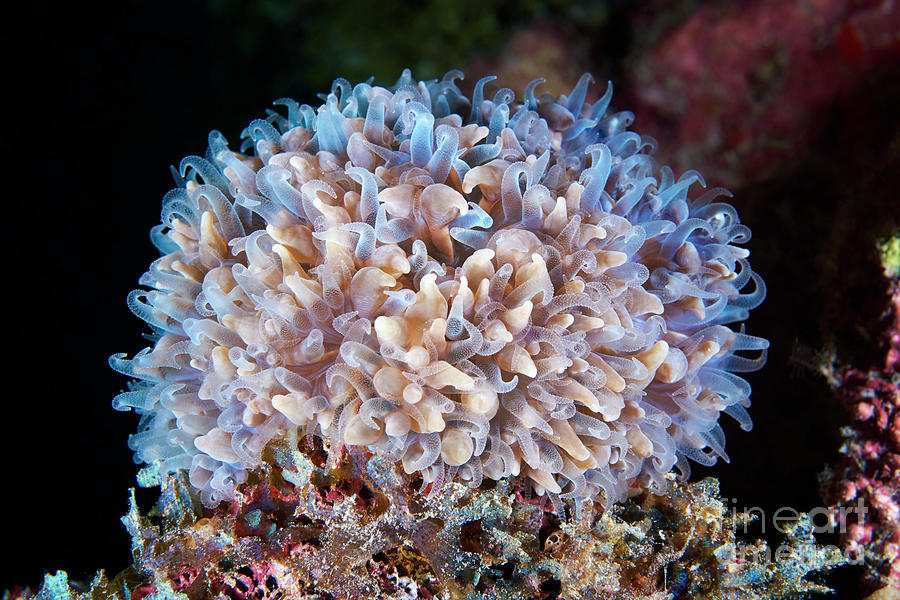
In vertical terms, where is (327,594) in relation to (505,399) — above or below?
below

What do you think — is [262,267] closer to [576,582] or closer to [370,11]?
[576,582]

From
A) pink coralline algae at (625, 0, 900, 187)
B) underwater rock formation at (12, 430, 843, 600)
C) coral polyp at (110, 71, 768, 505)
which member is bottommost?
underwater rock formation at (12, 430, 843, 600)

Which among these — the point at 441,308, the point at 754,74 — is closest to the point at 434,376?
the point at 441,308

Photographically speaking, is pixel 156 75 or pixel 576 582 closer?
pixel 576 582

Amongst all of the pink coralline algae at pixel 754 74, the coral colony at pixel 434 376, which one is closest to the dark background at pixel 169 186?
the pink coralline algae at pixel 754 74

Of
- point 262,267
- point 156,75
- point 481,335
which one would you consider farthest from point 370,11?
point 481,335

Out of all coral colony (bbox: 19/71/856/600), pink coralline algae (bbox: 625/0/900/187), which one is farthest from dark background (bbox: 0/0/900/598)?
coral colony (bbox: 19/71/856/600)

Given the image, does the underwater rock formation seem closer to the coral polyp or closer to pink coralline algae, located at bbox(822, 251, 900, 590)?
the coral polyp

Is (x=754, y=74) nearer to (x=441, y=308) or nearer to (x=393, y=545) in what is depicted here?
(x=441, y=308)
